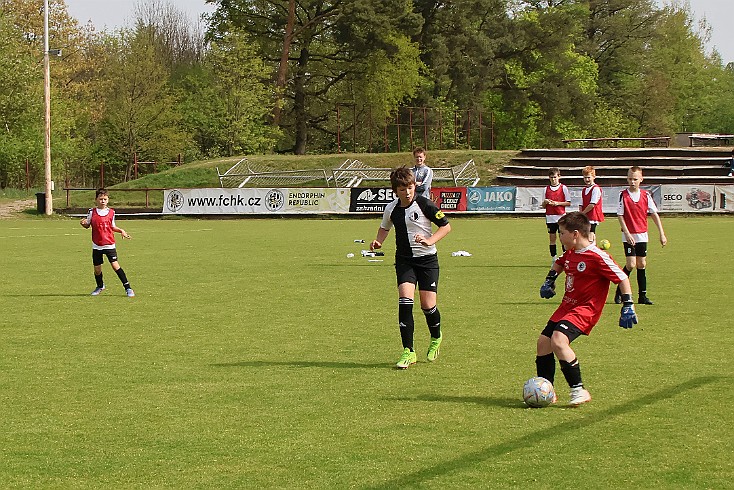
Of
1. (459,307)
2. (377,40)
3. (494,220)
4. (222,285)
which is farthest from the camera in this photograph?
(377,40)

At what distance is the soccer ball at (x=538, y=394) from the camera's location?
8.06 metres

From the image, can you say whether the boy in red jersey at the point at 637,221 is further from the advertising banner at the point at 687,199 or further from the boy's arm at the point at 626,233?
the advertising banner at the point at 687,199

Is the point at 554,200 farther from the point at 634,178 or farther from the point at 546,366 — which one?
the point at 546,366

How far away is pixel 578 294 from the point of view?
327 inches

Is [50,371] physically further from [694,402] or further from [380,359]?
[694,402]

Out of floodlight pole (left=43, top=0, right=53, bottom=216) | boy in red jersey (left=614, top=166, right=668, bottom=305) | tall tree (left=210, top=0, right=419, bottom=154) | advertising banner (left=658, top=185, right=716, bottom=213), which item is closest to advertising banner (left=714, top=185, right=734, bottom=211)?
advertising banner (left=658, top=185, right=716, bottom=213)

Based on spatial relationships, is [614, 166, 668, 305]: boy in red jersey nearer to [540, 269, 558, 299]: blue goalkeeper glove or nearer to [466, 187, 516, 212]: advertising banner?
[540, 269, 558, 299]: blue goalkeeper glove

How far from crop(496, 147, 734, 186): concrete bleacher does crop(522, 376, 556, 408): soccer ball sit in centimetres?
4409

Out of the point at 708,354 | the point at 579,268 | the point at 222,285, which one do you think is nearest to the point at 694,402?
the point at 579,268

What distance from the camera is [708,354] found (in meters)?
10.5

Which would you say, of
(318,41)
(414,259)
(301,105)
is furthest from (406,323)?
(318,41)

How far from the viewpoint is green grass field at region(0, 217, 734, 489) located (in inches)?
253

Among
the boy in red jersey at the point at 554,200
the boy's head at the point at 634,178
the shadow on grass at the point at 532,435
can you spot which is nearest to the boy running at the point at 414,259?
the shadow on grass at the point at 532,435

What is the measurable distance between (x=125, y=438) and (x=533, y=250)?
19538 millimetres
